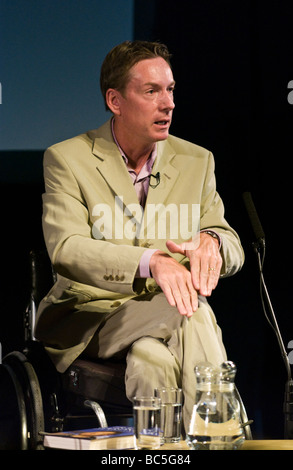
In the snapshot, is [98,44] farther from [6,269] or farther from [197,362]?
[197,362]

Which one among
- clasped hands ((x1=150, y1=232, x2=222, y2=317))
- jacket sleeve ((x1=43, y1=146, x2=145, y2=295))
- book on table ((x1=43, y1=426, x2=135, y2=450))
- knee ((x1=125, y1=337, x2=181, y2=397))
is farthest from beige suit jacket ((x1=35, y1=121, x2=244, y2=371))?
book on table ((x1=43, y1=426, x2=135, y2=450))

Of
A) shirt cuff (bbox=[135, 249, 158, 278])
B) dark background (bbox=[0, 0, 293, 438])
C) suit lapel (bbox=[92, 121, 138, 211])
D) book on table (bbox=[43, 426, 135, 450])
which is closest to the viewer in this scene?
book on table (bbox=[43, 426, 135, 450])

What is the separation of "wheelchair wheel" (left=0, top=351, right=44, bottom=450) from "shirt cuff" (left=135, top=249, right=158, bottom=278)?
0.44m

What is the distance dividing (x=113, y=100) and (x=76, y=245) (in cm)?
66

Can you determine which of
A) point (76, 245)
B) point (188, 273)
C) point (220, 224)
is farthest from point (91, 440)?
point (220, 224)

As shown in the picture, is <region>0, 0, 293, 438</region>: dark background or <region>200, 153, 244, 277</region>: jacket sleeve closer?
<region>200, 153, 244, 277</region>: jacket sleeve

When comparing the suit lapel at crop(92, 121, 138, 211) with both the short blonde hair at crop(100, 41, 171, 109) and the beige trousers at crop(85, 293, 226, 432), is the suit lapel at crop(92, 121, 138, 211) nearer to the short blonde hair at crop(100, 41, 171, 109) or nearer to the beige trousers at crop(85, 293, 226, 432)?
the short blonde hair at crop(100, 41, 171, 109)

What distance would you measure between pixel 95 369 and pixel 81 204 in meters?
0.56

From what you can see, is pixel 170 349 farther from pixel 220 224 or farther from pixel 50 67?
pixel 50 67

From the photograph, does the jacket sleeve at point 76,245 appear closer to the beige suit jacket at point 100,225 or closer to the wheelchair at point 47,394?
the beige suit jacket at point 100,225

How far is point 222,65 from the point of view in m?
2.94

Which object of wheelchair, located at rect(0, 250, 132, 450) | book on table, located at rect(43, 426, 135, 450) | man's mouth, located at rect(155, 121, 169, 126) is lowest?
wheelchair, located at rect(0, 250, 132, 450)

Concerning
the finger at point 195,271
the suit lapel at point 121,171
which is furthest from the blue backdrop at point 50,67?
the finger at point 195,271

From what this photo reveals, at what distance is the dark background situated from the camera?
290 centimetres
